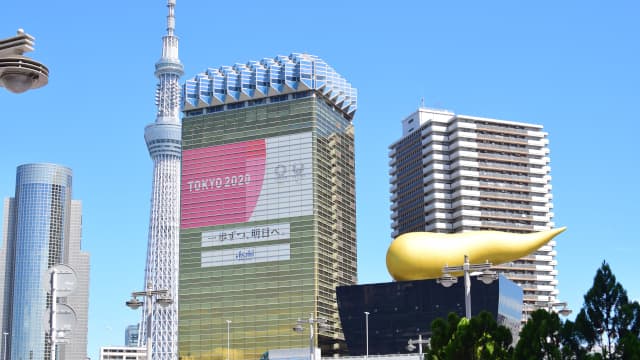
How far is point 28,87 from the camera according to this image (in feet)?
43.8

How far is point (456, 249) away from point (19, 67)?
106 metres

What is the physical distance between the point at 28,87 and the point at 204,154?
→ 186390mm

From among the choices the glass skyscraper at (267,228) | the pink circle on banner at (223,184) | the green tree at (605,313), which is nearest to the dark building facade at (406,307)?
the glass skyscraper at (267,228)

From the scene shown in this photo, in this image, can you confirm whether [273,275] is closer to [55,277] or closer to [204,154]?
[204,154]

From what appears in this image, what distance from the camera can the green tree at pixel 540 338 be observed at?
36.5 m

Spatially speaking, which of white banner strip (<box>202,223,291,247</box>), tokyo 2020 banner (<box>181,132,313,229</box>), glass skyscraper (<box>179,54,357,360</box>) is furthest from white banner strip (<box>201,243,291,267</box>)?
tokyo 2020 banner (<box>181,132,313,229</box>)

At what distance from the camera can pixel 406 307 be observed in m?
130

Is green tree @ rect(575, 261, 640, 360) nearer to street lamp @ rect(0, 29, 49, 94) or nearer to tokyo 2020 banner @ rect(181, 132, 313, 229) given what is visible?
street lamp @ rect(0, 29, 49, 94)

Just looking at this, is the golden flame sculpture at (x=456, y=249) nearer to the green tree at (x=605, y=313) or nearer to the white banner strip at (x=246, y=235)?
the white banner strip at (x=246, y=235)

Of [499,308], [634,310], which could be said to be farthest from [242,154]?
[634,310]

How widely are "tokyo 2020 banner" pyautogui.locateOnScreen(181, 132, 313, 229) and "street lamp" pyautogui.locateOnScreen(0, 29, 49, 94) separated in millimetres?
172794

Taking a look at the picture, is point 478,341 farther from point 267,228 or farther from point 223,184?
point 223,184

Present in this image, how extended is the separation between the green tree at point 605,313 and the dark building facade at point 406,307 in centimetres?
8561

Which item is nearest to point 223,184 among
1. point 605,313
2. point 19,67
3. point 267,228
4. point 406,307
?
point 267,228
